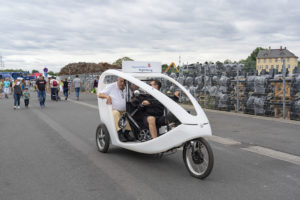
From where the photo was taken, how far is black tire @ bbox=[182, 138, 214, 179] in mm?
4738

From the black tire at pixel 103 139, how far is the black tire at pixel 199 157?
1956 mm

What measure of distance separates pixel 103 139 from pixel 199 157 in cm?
249

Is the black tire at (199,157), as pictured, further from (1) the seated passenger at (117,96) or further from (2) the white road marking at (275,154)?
(2) the white road marking at (275,154)

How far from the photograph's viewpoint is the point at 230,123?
10.9 m

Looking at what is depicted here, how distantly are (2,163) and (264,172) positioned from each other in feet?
14.5

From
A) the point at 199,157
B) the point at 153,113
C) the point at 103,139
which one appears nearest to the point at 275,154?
the point at 199,157

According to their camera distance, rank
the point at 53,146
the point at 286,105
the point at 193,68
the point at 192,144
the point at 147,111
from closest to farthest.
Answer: the point at 192,144
the point at 147,111
the point at 53,146
the point at 286,105
the point at 193,68

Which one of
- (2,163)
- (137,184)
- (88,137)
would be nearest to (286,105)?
(88,137)

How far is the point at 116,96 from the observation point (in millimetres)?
6504

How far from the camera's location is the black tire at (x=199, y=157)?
15.5 feet

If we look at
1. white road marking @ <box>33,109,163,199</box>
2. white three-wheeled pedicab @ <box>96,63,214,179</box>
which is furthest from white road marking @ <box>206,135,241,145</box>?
white road marking @ <box>33,109,163,199</box>

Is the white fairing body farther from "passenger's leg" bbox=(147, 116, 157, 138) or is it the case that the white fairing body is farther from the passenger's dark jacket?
the passenger's dark jacket

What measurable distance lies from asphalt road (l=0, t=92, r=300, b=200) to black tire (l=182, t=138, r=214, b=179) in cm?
13

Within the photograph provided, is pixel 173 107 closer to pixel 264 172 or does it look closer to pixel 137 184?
pixel 137 184
